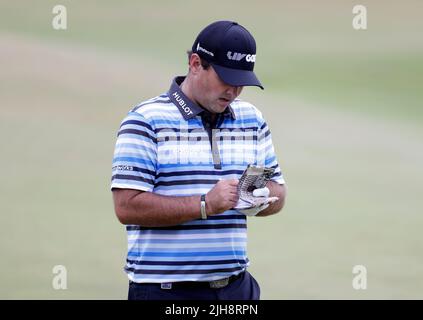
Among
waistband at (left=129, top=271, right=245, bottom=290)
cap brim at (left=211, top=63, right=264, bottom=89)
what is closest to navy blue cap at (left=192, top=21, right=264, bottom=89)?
cap brim at (left=211, top=63, right=264, bottom=89)

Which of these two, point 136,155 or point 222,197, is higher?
point 136,155

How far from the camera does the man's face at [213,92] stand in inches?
120

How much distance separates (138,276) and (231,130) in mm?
626

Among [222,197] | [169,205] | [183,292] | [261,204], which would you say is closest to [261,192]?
[261,204]

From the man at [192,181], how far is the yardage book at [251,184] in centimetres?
3

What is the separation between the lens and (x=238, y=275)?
312 centimetres

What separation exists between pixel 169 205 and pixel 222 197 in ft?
0.61

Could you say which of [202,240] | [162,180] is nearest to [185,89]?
[162,180]

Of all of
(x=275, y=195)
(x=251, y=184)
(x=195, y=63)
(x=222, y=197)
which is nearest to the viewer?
(x=222, y=197)

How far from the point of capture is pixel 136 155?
2.95 meters

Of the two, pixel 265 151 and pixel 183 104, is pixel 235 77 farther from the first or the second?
pixel 265 151

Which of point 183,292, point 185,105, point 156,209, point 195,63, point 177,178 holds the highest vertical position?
point 195,63

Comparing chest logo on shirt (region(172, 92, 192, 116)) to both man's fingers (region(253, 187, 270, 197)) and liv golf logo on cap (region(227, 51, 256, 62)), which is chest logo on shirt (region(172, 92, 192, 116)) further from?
man's fingers (region(253, 187, 270, 197))

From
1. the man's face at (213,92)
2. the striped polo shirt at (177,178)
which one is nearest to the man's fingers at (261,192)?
the striped polo shirt at (177,178)
